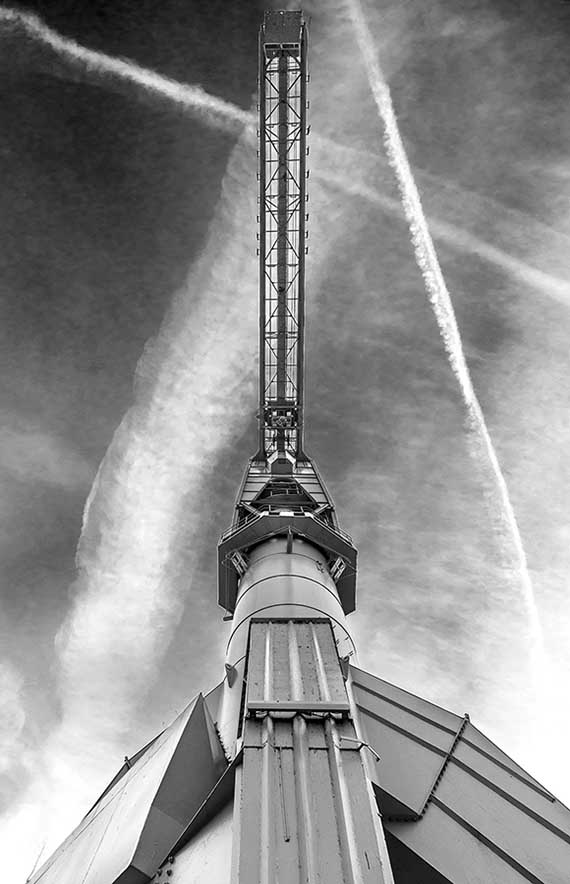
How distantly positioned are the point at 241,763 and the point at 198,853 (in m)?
1.49

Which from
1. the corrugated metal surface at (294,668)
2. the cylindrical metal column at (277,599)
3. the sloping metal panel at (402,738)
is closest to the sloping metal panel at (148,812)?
the cylindrical metal column at (277,599)

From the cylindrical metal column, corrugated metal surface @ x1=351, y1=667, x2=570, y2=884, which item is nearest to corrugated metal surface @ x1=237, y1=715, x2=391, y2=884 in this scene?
corrugated metal surface @ x1=351, y1=667, x2=570, y2=884

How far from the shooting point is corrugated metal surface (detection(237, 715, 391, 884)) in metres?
4.77

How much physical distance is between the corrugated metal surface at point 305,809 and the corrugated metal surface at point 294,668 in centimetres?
26

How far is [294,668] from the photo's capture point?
7.82 m

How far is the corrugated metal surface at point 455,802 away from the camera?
7.46 meters

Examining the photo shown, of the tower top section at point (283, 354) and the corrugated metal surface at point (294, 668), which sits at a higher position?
the tower top section at point (283, 354)

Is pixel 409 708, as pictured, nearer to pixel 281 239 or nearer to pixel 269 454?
pixel 269 454

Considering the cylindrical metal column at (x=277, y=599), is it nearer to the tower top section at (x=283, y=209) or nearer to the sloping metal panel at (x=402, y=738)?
the sloping metal panel at (x=402, y=738)

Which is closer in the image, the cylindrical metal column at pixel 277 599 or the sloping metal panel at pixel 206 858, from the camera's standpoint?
the sloping metal panel at pixel 206 858

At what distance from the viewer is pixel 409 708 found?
1084 centimetres

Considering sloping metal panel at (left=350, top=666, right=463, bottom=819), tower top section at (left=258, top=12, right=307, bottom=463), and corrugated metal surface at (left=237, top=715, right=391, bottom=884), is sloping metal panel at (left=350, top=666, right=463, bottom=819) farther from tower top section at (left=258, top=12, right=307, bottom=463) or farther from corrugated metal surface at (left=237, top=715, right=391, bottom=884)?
tower top section at (left=258, top=12, right=307, bottom=463)

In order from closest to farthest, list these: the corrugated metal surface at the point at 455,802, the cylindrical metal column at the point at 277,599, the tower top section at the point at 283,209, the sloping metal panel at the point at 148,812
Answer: the sloping metal panel at the point at 148,812
the corrugated metal surface at the point at 455,802
the cylindrical metal column at the point at 277,599
the tower top section at the point at 283,209

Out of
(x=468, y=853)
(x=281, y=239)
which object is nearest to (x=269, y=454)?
(x=281, y=239)
